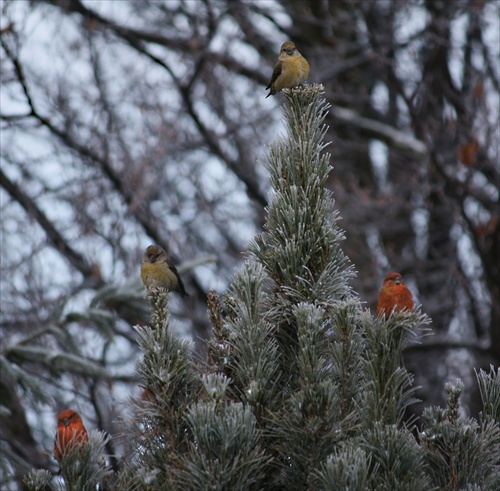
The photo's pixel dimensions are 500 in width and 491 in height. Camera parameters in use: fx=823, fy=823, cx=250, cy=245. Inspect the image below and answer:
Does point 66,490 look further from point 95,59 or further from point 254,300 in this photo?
point 95,59

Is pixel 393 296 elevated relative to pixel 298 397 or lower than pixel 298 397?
elevated

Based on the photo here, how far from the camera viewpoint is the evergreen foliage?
8.38 feet

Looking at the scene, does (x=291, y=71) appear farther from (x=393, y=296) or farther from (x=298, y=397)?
(x=298, y=397)

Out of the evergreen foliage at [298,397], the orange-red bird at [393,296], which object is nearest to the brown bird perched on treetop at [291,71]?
the orange-red bird at [393,296]

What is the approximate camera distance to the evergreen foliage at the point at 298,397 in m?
2.55

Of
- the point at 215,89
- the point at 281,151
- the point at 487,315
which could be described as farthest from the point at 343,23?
the point at 281,151

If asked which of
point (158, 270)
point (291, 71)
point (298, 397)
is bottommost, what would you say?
point (298, 397)

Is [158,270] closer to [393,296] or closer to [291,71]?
[291,71]

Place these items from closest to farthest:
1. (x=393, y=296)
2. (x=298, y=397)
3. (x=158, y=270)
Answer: (x=298, y=397), (x=393, y=296), (x=158, y=270)

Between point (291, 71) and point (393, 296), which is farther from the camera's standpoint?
point (291, 71)

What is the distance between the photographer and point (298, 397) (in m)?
2.67

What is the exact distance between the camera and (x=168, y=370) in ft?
9.23

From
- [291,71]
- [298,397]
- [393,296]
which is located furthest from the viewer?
[291,71]

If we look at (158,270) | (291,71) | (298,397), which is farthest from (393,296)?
(298,397)
